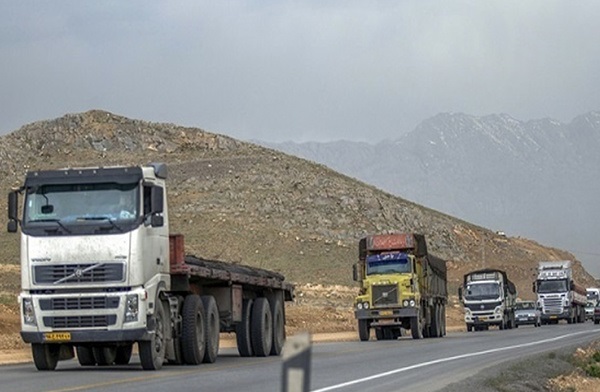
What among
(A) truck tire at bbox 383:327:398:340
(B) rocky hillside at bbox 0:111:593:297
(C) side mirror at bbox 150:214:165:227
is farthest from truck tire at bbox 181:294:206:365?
(B) rocky hillside at bbox 0:111:593:297

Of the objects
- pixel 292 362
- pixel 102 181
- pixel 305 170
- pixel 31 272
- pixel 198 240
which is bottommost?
pixel 292 362

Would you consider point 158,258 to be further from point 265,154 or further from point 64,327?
point 265,154

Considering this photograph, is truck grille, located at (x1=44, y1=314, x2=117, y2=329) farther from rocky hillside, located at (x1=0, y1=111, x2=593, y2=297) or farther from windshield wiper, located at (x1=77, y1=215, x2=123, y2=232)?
rocky hillside, located at (x1=0, y1=111, x2=593, y2=297)

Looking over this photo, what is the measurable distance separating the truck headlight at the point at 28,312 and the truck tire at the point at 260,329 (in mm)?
7984

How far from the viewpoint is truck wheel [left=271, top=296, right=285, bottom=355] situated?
31.2 m

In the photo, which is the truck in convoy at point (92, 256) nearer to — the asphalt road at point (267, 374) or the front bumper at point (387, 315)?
the asphalt road at point (267, 374)

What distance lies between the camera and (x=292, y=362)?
606cm

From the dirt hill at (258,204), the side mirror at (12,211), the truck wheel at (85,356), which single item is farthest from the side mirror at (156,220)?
the dirt hill at (258,204)

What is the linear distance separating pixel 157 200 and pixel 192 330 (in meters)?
3.27

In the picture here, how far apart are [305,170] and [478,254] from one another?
17.7 metres

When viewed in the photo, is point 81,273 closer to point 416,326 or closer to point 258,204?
point 416,326

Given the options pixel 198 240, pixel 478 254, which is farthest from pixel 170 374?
pixel 478 254

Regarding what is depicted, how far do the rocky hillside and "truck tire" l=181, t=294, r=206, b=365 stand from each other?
62.7 m

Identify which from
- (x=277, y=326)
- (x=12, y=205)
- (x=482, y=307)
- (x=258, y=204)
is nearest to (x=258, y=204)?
(x=258, y=204)
